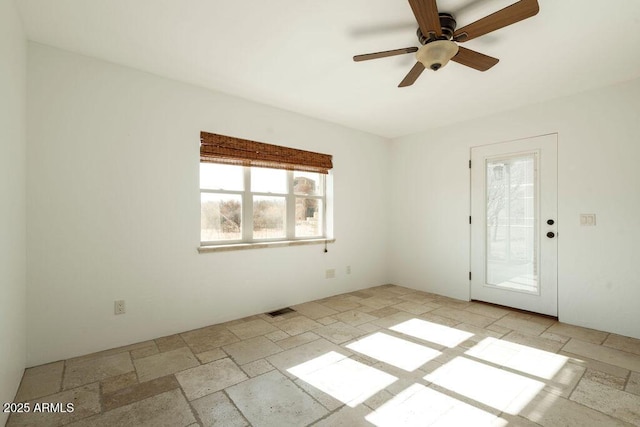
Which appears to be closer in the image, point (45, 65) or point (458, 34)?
point (458, 34)

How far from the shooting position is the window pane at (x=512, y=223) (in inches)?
144

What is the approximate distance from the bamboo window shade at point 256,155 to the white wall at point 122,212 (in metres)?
0.10

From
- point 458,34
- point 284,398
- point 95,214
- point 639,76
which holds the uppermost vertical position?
point 639,76

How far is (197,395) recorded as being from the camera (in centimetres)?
203

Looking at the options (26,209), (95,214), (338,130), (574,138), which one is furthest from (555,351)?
(26,209)

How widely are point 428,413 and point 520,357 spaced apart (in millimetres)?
1223

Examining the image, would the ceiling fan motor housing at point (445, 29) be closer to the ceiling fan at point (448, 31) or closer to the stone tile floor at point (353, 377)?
the ceiling fan at point (448, 31)

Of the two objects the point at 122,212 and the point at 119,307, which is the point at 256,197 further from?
the point at 119,307

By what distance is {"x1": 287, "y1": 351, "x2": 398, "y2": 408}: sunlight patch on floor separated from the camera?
2059 mm

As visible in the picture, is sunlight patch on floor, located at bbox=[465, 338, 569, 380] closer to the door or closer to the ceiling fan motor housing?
the door

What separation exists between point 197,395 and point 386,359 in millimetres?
1421

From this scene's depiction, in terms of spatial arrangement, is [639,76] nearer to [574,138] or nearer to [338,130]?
[574,138]

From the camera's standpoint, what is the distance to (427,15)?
1766mm

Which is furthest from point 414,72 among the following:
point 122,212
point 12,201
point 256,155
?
point 12,201
